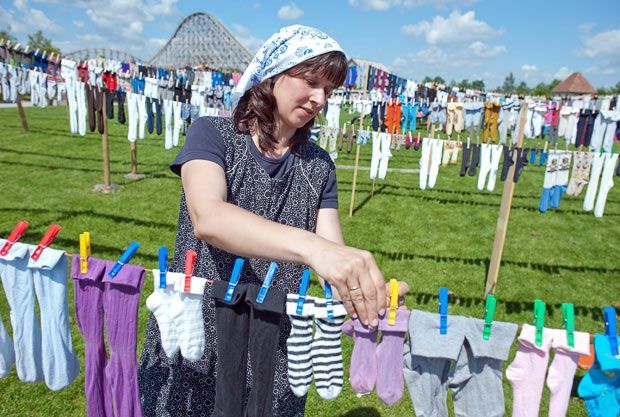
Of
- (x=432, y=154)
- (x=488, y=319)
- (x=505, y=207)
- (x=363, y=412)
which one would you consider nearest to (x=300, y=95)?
(x=488, y=319)

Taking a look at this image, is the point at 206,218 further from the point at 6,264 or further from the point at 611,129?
the point at 611,129

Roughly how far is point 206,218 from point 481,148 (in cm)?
494

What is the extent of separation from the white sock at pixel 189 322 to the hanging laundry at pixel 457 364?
0.74 meters

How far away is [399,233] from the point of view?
6.81 m

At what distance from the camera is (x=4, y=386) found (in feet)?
9.71

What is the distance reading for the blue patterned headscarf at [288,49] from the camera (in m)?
1.11

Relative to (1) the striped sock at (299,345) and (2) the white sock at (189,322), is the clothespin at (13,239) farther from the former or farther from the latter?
(1) the striped sock at (299,345)

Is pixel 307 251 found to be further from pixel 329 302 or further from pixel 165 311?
pixel 165 311

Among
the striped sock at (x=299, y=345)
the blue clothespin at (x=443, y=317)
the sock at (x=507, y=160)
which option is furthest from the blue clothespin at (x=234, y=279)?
the sock at (x=507, y=160)

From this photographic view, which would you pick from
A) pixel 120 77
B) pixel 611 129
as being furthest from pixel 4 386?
pixel 611 129

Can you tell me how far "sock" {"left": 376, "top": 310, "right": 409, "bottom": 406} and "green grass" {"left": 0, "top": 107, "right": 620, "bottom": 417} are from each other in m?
1.58

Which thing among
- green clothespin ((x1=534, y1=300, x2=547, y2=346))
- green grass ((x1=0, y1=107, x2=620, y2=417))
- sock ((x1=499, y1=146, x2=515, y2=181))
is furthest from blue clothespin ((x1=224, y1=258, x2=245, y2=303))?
sock ((x1=499, y1=146, x2=515, y2=181))

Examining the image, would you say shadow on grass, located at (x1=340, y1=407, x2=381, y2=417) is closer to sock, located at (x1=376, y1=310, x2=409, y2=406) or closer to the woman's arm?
sock, located at (x1=376, y1=310, x2=409, y2=406)

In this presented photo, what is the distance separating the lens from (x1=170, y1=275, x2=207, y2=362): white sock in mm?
1380
